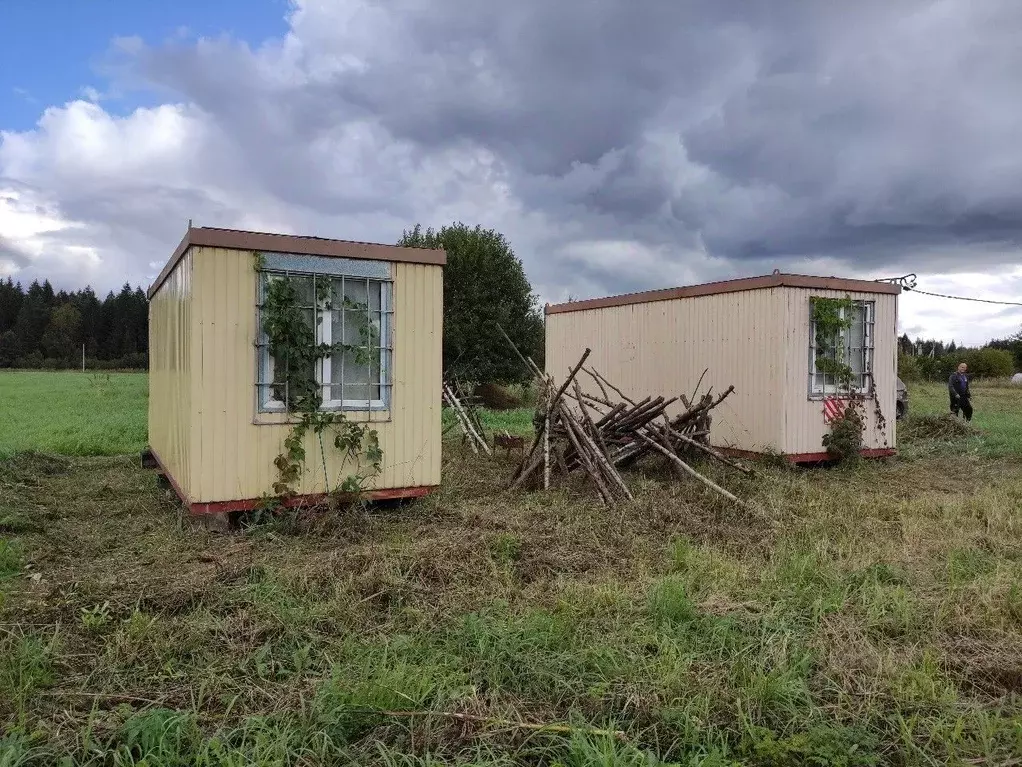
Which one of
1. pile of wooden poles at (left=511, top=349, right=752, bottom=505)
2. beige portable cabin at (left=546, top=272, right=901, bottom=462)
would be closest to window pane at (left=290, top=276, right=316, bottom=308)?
pile of wooden poles at (left=511, top=349, right=752, bottom=505)

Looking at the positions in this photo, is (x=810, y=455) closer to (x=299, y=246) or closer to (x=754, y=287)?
(x=754, y=287)

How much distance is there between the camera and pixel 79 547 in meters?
6.46

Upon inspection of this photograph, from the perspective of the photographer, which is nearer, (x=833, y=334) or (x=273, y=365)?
(x=273, y=365)

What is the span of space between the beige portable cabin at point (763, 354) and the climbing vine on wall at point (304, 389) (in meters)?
6.43

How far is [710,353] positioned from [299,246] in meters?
7.45

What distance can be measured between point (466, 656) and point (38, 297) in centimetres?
9581

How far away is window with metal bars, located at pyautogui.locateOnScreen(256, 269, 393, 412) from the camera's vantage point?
23.8 ft

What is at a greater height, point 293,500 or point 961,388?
point 961,388

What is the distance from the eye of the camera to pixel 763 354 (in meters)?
11.4

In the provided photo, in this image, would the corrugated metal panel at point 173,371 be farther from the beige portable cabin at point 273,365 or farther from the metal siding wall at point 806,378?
the metal siding wall at point 806,378

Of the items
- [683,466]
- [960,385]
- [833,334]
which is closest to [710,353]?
[833,334]

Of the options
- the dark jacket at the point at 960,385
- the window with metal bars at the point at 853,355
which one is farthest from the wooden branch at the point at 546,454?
the dark jacket at the point at 960,385

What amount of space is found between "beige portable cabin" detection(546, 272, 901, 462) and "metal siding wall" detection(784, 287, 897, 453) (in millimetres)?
15

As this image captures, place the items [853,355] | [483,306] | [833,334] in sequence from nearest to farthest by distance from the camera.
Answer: [833,334] → [853,355] → [483,306]
